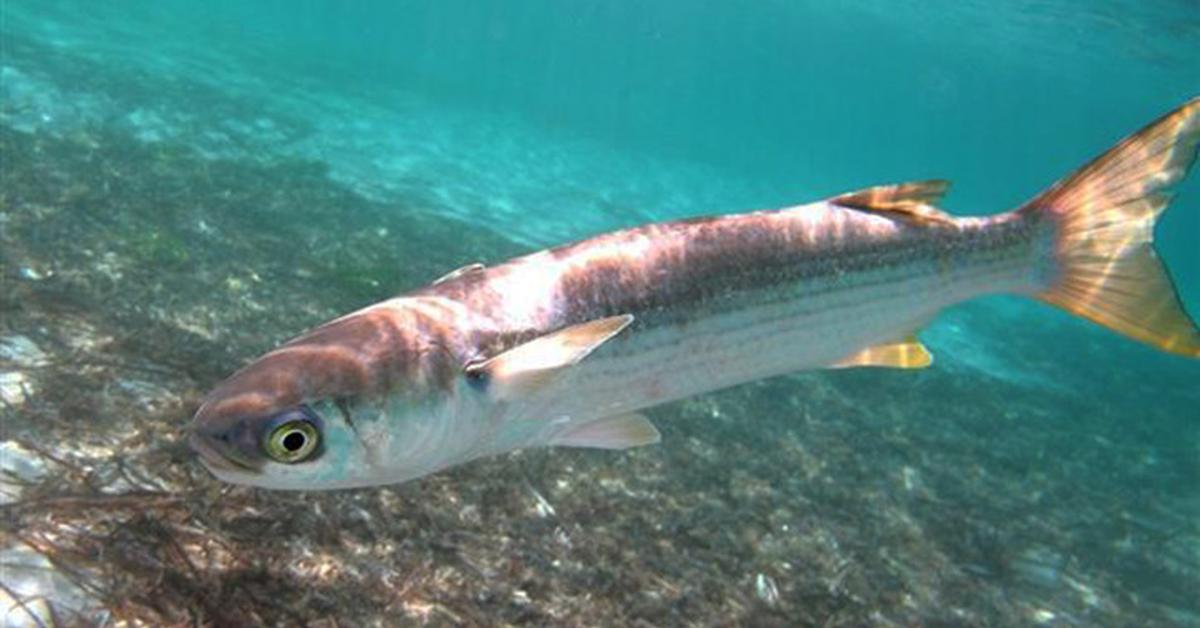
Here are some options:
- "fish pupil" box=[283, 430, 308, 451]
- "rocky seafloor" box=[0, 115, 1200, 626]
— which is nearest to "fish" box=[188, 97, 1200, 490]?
"fish pupil" box=[283, 430, 308, 451]

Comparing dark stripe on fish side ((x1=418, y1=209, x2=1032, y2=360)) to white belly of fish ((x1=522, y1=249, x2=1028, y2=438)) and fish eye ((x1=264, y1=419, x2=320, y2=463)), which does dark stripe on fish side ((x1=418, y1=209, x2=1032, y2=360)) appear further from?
fish eye ((x1=264, y1=419, x2=320, y2=463))

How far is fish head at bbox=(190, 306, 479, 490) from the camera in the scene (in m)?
2.88

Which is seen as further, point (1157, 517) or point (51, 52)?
point (51, 52)

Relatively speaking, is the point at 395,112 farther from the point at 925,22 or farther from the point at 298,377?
the point at 925,22

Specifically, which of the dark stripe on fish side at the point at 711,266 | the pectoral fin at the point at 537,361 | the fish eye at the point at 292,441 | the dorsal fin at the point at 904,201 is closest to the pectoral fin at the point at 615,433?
the dark stripe on fish side at the point at 711,266

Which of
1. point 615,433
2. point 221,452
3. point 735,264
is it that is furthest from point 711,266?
point 221,452

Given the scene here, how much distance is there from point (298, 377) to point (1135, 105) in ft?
311

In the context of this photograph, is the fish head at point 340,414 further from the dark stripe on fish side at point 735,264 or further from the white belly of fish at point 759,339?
the dark stripe on fish side at point 735,264

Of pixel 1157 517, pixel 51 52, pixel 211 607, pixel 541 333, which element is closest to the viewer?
pixel 541 333

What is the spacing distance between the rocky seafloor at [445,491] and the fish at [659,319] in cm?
171

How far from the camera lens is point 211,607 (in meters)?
4.12

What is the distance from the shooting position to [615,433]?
3.88 metres

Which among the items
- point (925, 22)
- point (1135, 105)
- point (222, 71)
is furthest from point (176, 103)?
point (1135, 105)

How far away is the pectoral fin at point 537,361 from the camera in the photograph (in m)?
3.18
